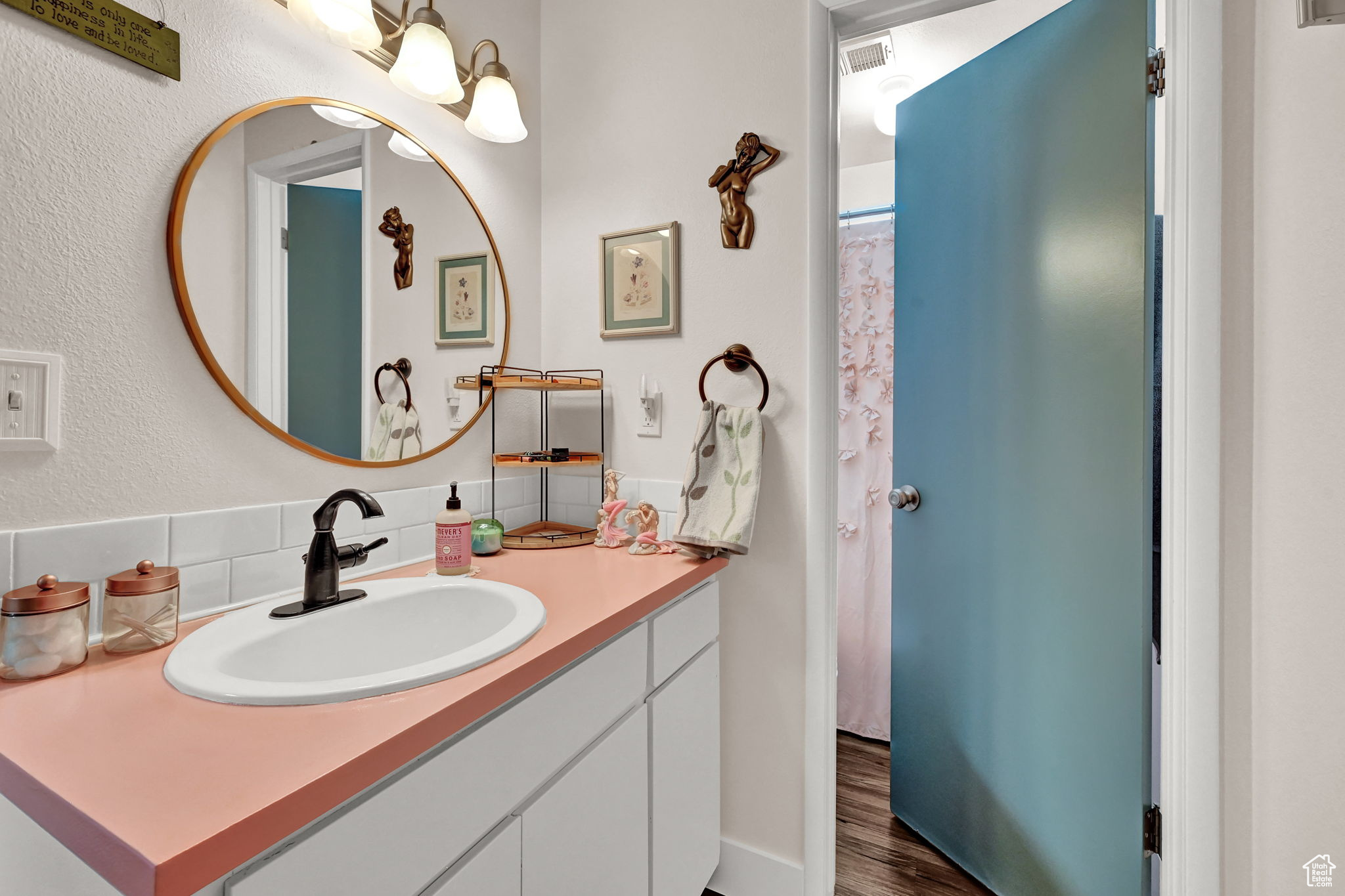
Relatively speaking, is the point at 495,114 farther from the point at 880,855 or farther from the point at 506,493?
the point at 880,855

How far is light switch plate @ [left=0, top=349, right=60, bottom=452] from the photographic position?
72cm

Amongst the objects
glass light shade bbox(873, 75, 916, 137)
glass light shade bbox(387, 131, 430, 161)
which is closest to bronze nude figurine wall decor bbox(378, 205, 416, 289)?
glass light shade bbox(387, 131, 430, 161)

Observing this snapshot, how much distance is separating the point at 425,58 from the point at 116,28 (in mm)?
501

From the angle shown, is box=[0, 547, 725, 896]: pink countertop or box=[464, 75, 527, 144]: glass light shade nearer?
box=[0, 547, 725, 896]: pink countertop

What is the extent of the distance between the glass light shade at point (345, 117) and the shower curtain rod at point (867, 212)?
1.65m

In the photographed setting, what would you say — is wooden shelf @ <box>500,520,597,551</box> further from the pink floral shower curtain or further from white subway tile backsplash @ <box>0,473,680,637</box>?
the pink floral shower curtain

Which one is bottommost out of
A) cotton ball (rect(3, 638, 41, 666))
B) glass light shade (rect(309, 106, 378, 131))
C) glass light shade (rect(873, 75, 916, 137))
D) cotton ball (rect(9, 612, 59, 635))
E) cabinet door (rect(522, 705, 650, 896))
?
cabinet door (rect(522, 705, 650, 896))

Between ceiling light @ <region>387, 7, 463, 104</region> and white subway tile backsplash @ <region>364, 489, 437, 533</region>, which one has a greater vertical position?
ceiling light @ <region>387, 7, 463, 104</region>

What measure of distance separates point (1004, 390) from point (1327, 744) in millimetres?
812

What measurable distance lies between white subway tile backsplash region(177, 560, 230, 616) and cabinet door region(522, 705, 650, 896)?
2.07 feet

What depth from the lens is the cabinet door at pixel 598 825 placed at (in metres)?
0.78

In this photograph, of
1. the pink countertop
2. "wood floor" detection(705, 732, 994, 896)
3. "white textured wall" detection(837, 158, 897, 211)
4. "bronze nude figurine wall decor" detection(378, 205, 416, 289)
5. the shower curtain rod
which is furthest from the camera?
"white textured wall" detection(837, 158, 897, 211)

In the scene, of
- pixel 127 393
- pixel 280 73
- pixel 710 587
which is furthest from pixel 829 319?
pixel 127 393

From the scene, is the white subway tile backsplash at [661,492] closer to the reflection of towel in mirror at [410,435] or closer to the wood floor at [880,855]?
the reflection of towel in mirror at [410,435]
